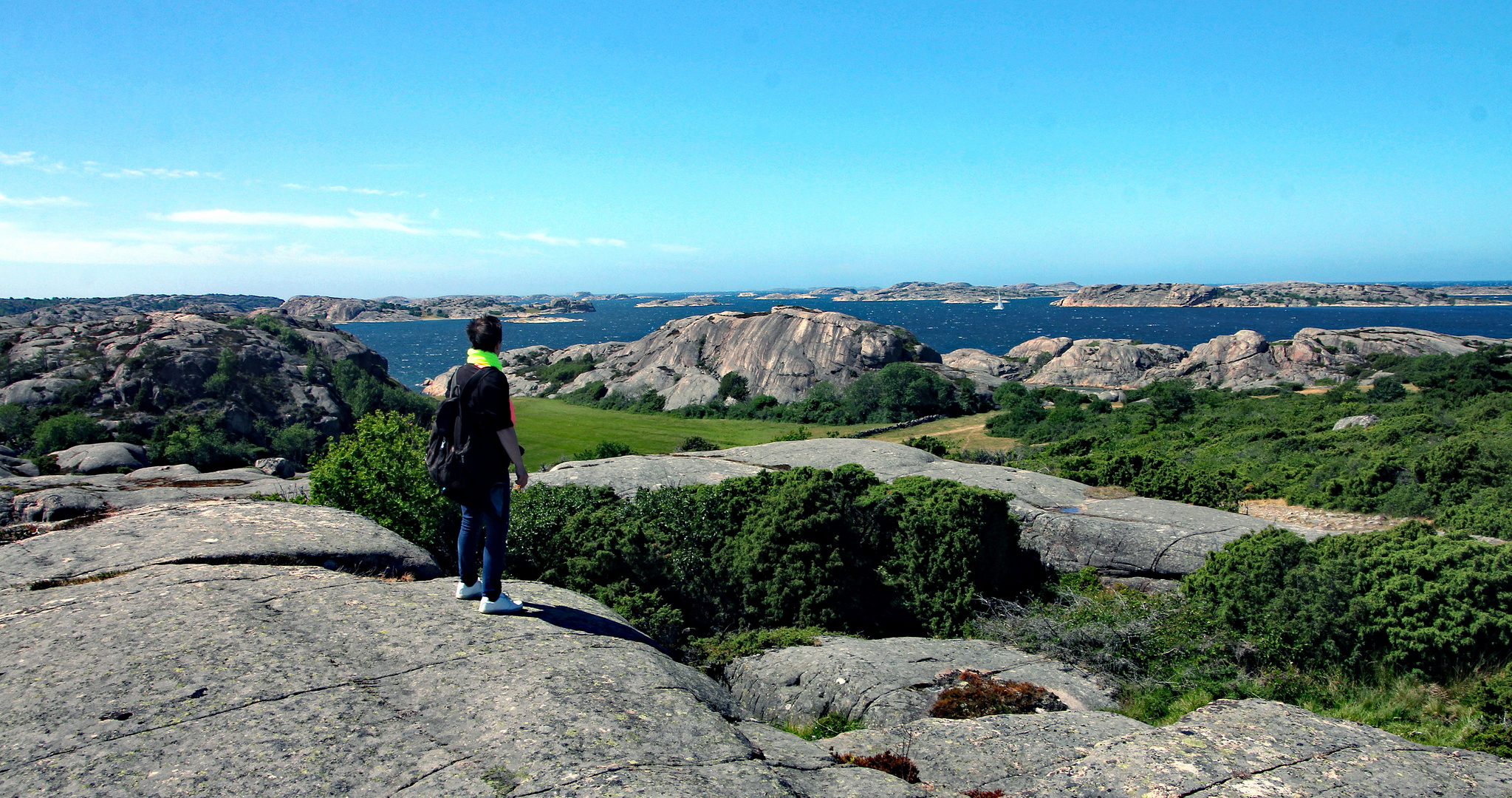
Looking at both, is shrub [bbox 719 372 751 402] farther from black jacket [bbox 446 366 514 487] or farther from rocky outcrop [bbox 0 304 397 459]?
black jacket [bbox 446 366 514 487]

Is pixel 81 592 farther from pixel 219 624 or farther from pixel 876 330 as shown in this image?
pixel 876 330

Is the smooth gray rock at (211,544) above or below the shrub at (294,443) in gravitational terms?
above

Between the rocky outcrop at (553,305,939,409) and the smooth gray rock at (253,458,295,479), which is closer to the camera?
the smooth gray rock at (253,458,295,479)

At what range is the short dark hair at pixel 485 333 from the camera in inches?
284

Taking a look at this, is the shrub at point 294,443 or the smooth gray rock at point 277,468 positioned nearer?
the smooth gray rock at point 277,468

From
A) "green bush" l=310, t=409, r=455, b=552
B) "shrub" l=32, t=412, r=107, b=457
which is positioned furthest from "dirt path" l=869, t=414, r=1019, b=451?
"shrub" l=32, t=412, r=107, b=457

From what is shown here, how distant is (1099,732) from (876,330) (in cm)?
6372

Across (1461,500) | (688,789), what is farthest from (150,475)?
(1461,500)

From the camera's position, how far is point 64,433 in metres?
38.8

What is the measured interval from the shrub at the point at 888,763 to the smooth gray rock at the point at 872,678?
6.92 ft

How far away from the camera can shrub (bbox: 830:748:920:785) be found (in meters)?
6.18

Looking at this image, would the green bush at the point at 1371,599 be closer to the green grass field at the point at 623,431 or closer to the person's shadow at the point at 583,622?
the person's shadow at the point at 583,622

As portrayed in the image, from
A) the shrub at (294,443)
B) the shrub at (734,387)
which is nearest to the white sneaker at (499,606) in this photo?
the shrub at (294,443)

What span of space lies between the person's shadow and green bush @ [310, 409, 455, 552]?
4.99m
